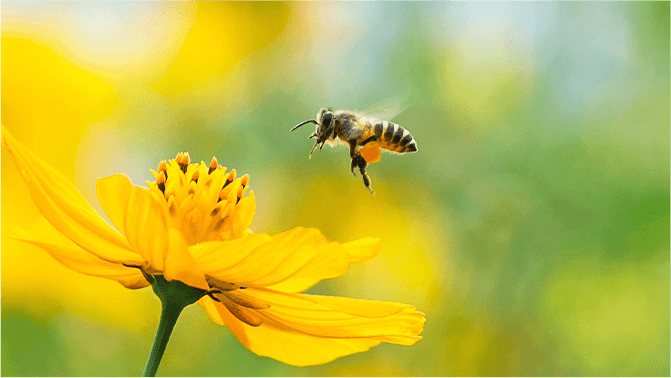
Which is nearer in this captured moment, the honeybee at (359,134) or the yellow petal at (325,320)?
the yellow petal at (325,320)

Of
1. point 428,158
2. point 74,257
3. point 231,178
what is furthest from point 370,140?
point 428,158

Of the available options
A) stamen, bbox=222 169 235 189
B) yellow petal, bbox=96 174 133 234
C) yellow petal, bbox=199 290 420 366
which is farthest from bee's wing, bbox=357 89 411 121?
yellow petal, bbox=96 174 133 234

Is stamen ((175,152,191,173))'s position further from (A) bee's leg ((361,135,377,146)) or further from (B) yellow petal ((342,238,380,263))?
(A) bee's leg ((361,135,377,146))

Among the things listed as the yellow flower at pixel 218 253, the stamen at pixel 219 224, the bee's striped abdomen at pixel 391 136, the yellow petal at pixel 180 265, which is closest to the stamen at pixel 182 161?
the yellow flower at pixel 218 253

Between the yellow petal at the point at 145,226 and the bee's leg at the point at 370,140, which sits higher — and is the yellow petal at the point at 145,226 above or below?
below

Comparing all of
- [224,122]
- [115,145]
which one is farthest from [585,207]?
[115,145]

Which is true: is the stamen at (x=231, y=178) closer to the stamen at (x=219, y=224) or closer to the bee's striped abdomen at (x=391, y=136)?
the stamen at (x=219, y=224)

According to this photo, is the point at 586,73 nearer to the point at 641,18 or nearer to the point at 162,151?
the point at 641,18
